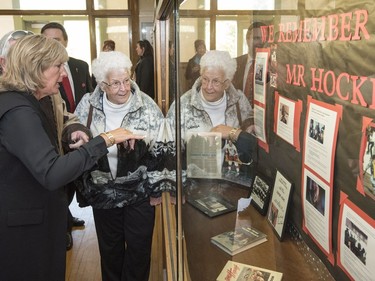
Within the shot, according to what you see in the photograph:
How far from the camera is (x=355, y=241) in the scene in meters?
0.44

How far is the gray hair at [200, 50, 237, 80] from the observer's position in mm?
662

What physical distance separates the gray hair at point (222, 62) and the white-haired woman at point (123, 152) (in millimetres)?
1155

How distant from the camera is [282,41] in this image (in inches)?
20.0

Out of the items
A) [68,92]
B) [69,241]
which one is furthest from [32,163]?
[69,241]

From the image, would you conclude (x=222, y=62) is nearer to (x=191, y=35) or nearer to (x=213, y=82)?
(x=213, y=82)

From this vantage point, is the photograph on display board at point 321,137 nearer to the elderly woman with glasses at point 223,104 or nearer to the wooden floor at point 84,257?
the elderly woman with glasses at point 223,104

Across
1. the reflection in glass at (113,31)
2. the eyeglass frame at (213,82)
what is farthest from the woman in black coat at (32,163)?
the reflection in glass at (113,31)

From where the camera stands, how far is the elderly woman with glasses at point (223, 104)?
65 centimetres

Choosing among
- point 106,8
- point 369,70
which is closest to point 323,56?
point 369,70

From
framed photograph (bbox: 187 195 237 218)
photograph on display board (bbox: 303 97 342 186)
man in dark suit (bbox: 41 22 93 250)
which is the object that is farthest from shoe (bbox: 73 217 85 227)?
photograph on display board (bbox: 303 97 342 186)

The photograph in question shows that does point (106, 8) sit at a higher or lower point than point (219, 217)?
higher

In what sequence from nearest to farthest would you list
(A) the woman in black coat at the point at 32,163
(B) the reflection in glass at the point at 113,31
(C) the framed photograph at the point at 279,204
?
(C) the framed photograph at the point at 279,204 → (A) the woman in black coat at the point at 32,163 → (B) the reflection in glass at the point at 113,31

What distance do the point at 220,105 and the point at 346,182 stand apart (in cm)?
38

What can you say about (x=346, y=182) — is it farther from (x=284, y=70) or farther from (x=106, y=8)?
(x=106, y=8)
